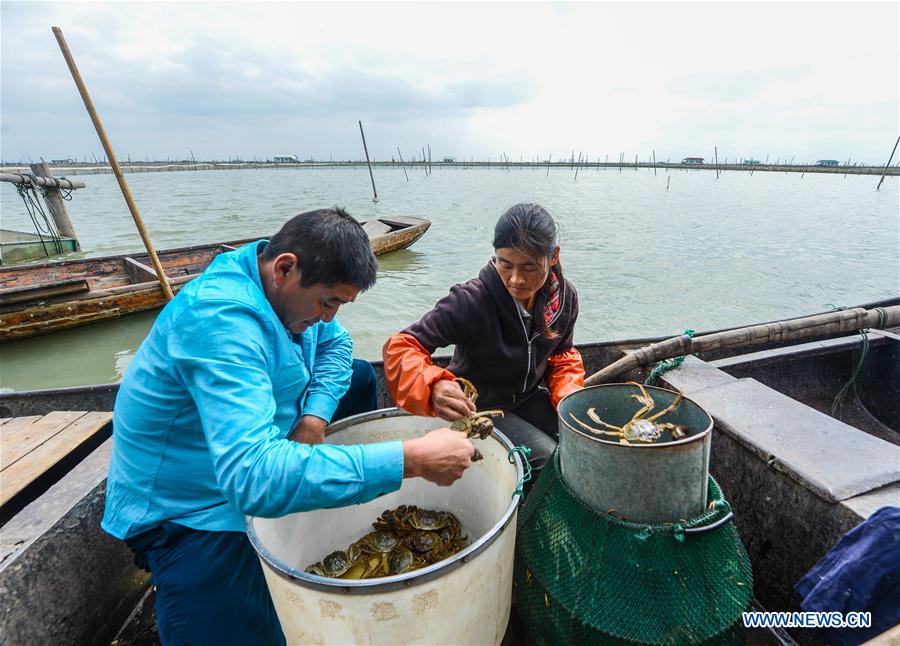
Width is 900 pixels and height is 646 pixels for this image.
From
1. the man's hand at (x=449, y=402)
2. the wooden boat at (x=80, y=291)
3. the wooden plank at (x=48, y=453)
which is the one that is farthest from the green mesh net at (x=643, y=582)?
the wooden boat at (x=80, y=291)

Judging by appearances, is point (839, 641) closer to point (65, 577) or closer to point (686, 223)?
point (65, 577)

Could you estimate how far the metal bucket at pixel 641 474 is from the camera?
1.44 m

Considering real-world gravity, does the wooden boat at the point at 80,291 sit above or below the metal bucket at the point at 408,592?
below

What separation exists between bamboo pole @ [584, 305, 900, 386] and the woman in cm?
46

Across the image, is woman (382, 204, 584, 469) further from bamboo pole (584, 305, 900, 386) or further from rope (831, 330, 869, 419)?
rope (831, 330, 869, 419)

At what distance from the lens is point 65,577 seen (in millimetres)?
1859

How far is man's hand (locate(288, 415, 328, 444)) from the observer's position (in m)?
2.00

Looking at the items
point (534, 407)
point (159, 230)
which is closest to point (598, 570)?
point (534, 407)

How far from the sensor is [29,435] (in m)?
2.62

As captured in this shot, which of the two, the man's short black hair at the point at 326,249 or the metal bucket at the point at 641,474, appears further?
the man's short black hair at the point at 326,249

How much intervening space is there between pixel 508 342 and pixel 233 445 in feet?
5.64

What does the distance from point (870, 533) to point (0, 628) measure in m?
3.11

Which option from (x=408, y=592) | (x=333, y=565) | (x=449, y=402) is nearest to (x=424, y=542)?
(x=333, y=565)

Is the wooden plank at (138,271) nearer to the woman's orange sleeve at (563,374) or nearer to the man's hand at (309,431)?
the man's hand at (309,431)
